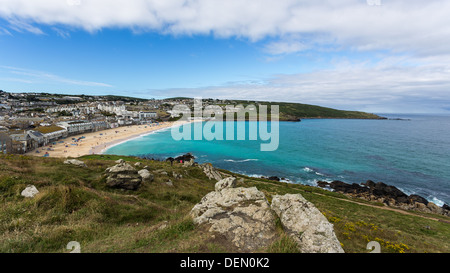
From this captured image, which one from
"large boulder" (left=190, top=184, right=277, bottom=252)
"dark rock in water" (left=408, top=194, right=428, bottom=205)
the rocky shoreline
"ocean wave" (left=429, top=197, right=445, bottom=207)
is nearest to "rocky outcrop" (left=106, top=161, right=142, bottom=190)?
"large boulder" (left=190, top=184, right=277, bottom=252)

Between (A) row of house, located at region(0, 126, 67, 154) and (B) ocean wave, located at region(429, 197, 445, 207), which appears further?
(A) row of house, located at region(0, 126, 67, 154)

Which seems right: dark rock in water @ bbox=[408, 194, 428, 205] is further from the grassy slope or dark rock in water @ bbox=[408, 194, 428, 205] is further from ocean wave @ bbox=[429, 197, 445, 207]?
the grassy slope

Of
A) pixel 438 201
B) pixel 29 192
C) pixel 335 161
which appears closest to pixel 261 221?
pixel 29 192

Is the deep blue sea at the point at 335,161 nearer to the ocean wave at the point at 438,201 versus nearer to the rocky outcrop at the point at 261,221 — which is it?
the ocean wave at the point at 438,201

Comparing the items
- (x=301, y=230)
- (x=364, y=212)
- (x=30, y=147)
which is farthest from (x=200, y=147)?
(x=301, y=230)
